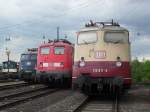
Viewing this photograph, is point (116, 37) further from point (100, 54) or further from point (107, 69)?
point (107, 69)

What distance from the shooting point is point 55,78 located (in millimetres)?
24312

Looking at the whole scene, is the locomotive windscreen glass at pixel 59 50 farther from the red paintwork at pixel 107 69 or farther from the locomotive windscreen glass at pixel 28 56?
the red paintwork at pixel 107 69

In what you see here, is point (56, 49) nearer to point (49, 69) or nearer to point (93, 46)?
point (49, 69)

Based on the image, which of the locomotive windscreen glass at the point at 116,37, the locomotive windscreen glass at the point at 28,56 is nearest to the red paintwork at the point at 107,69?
the locomotive windscreen glass at the point at 116,37

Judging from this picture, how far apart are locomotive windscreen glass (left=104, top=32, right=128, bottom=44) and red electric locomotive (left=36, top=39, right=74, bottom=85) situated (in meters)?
7.32

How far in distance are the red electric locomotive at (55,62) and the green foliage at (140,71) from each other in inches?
307

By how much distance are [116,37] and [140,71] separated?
14.7 m

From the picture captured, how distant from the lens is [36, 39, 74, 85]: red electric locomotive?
79.9 ft

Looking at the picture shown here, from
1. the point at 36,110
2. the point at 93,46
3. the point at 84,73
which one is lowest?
the point at 36,110

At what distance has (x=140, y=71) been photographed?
31484mm

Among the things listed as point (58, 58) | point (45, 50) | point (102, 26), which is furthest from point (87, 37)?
point (45, 50)

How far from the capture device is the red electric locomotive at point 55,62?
958 inches

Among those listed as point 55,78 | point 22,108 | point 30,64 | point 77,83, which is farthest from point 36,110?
point 30,64

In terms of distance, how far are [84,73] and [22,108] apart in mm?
3412
